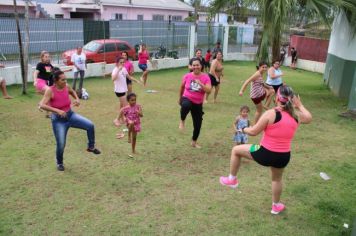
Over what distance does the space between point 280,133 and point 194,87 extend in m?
2.82

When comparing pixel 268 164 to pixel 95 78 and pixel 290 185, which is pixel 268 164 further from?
pixel 95 78

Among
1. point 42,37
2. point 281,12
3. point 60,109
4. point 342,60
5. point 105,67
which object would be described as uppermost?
point 281,12

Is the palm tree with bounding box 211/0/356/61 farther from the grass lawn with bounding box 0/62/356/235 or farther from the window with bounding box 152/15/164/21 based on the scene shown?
the window with bounding box 152/15/164/21

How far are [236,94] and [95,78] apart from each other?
634 centimetres

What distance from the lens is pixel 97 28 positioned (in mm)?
17281

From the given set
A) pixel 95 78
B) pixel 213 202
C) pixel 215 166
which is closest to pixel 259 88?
pixel 215 166

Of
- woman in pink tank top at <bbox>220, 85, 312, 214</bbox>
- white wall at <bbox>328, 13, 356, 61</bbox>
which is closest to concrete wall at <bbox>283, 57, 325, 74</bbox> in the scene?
white wall at <bbox>328, 13, 356, 61</bbox>

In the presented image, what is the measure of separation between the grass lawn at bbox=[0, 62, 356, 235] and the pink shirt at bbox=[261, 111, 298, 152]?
110 centimetres

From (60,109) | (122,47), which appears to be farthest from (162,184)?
(122,47)

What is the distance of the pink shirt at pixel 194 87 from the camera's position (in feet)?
22.2

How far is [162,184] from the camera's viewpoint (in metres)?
5.69

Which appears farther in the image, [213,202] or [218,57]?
[218,57]

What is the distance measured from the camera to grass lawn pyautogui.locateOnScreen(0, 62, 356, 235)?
4.58m

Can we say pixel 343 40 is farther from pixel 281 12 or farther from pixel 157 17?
pixel 157 17
